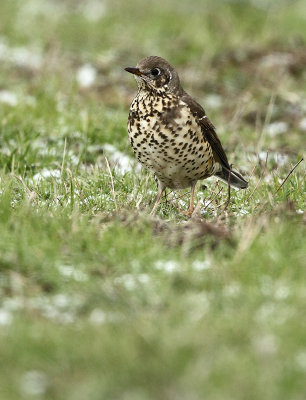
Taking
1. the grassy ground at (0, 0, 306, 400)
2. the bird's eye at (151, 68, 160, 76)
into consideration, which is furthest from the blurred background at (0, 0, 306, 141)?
the bird's eye at (151, 68, 160, 76)

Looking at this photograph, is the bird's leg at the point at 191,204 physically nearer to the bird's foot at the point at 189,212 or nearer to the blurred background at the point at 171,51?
the bird's foot at the point at 189,212

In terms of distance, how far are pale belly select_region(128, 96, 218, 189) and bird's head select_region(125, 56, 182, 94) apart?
21 cm

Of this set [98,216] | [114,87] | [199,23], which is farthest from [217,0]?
[98,216]

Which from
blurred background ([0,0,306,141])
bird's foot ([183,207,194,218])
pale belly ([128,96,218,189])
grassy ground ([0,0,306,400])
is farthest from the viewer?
blurred background ([0,0,306,141])

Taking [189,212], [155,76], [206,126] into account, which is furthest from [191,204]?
[155,76]

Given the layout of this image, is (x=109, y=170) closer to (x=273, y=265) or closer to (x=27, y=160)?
(x=27, y=160)

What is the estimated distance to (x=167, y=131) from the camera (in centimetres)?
555

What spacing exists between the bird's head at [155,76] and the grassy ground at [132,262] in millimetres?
777

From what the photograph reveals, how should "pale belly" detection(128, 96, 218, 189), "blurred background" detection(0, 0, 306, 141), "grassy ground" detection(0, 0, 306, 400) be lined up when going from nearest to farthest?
1. "grassy ground" detection(0, 0, 306, 400)
2. "pale belly" detection(128, 96, 218, 189)
3. "blurred background" detection(0, 0, 306, 141)

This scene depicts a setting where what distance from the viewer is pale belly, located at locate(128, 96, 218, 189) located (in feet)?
18.2

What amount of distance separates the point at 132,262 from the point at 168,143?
1.33m

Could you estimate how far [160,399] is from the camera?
3.18 meters

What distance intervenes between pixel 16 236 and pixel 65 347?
1.29 m

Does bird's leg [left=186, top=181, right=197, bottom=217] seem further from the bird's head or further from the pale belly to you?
the bird's head
